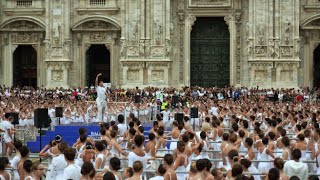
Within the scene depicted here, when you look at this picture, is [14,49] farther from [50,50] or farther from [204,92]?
[204,92]

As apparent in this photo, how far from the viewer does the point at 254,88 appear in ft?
150

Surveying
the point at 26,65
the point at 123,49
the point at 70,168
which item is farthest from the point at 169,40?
the point at 70,168

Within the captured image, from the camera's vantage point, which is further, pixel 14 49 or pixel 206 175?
pixel 14 49

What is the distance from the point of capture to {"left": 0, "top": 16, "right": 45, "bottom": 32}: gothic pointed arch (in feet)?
161

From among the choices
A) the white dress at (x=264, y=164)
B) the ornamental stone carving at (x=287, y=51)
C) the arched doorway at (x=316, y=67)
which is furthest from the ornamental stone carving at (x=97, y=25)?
the white dress at (x=264, y=164)

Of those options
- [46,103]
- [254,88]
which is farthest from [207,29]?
[46,103]

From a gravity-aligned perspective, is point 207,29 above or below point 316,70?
above

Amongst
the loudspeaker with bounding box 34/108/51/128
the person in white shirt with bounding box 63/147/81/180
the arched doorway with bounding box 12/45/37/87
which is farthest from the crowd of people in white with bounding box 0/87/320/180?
the arched doorway with bounding box 12/45/37/87

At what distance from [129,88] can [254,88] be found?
9063mm

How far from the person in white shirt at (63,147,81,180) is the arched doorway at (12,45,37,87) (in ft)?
130

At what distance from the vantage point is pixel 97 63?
5212cm

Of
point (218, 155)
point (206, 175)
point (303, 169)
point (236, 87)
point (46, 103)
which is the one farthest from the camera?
point (236, 87)

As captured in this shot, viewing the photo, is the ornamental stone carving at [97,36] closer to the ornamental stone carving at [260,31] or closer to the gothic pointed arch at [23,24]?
the gothic pointed arch at [23,24]

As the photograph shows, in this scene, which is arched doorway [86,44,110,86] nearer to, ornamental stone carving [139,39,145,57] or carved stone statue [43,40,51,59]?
carved stone statue [43,40,51,59]
